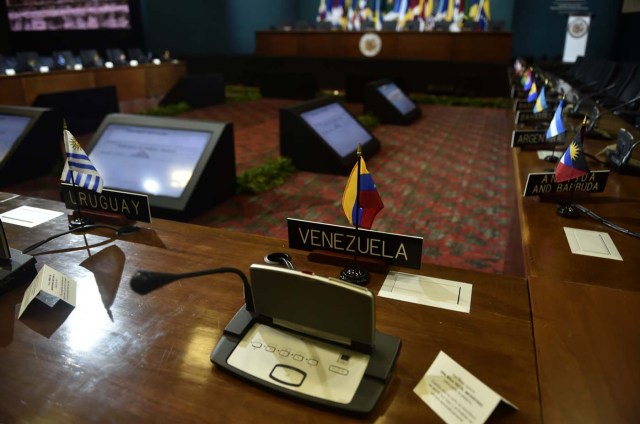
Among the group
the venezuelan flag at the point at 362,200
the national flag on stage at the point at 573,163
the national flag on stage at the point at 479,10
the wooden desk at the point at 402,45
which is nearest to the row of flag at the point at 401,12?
the national flag on stage at the point at 479,10

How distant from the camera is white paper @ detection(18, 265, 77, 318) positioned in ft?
3.27

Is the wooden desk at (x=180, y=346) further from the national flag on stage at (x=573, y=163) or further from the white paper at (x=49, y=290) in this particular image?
the national flag on stage at (x=573, y=163)

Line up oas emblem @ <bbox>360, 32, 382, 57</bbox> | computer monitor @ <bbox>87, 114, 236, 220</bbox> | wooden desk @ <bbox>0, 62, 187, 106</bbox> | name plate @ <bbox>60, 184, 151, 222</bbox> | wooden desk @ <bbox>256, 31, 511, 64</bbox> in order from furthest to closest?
oas emblem @ <bbox>360, 32, 382, 57</bbox> < wooden desk @ <bbox>256, 31, 511, 64</bbox> < wooden desk @ <bbox>0, 62, 187, 106</bbox> < computer monitor @ <bbox>87, 114, 236, 220</bbox> < name plate @ <bbox>60, 184, 151, 222</bbox>

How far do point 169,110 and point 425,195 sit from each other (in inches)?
169

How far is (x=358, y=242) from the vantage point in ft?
3.69

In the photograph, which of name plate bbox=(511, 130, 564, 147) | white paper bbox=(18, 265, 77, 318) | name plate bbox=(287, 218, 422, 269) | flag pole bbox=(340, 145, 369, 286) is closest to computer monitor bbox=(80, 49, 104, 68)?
name plate bbox=(511, 130, 564, 147)

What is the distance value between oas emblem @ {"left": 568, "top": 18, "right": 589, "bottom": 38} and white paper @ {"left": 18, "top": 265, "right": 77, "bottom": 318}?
12.4 metres

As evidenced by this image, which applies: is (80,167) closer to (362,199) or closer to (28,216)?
(28,216)

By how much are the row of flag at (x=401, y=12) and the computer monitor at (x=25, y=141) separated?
9113 mm

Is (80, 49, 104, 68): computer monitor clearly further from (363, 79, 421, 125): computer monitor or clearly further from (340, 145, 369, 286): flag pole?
(340, 145, 369, 286): flag pole

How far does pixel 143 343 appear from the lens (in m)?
0.89

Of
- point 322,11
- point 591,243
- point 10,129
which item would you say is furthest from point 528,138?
point 322,11

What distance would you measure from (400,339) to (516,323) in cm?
26

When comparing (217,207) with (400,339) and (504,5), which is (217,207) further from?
(504,5)
